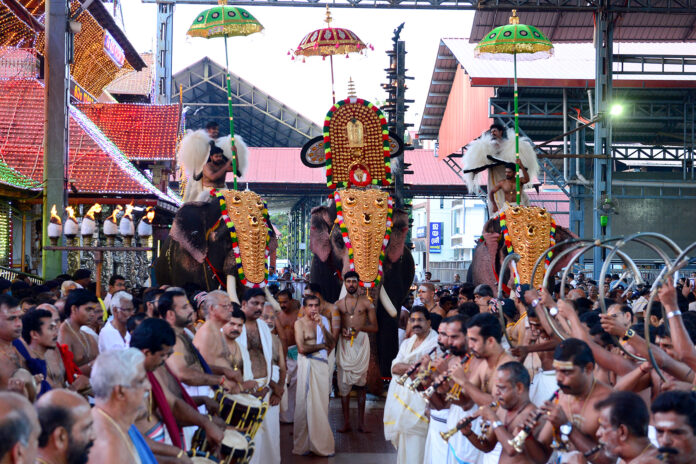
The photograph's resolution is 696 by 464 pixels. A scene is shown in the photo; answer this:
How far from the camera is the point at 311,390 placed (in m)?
8.91

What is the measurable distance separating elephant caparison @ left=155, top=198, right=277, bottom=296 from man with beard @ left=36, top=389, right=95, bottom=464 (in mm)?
7154

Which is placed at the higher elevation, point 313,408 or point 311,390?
point 311,390

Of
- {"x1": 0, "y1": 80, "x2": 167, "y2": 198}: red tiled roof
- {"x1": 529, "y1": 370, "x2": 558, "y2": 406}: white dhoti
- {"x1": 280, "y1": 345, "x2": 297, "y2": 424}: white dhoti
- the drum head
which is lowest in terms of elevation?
{"x1": 280, "y1": 345, "x2": 297, "y2": 424}: white dhoti

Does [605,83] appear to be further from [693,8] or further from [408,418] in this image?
[408,418]

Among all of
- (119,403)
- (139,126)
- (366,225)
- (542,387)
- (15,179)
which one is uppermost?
(139,126)

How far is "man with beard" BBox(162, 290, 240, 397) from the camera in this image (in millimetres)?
5570

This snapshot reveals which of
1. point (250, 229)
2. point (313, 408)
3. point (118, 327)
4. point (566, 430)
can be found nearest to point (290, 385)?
point (313, 408)

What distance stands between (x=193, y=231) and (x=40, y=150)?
665 cm

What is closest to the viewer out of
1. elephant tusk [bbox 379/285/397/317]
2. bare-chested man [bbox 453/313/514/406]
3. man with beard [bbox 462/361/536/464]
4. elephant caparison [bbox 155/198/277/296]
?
man with beard [bbox 462/361/536/464]

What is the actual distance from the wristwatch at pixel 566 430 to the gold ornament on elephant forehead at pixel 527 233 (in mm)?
6904

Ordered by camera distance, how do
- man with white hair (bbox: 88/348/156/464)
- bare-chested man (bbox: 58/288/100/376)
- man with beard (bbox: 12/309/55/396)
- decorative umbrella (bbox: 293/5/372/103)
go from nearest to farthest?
man with white hair (bbox: 88/348/156/464), man with beard (bbox: 12/309/55/396), bare-chested man (bbox: 58/288/100/376), decorative umbrella (bbox: 293/5/372/103)

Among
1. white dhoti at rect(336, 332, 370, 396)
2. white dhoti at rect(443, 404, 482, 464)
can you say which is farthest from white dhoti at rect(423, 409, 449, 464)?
white dhoti at rect(336, 332, 370, 396)

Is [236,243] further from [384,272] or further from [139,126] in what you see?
[139,126]

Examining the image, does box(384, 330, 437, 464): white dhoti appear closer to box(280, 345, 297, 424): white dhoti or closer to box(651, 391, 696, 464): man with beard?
box(280, 345, 297, 424): white dhoti
